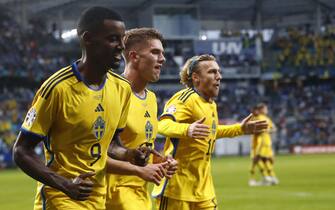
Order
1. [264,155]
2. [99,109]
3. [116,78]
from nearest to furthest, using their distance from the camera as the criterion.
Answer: [99,109], [116,78], [264,155]

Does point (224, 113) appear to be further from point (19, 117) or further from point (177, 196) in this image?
point (177, 196)

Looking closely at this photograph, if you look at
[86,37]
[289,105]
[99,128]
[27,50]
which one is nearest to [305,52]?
[289,105]

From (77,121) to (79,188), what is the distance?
0.58 metres

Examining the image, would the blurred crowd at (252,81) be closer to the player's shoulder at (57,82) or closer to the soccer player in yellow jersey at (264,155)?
the soccer player in yellow jersey at (264,155)

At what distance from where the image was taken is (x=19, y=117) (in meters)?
47.0

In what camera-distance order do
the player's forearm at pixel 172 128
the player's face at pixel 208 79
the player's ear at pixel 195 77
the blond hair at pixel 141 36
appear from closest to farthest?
the blond hair at pixel 141 36, the player's forearm at pixel 172 128, the player's face at pixel 208 79, the player's ear at pixel 195 77

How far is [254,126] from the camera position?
909cm

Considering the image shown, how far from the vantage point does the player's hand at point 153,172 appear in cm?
641

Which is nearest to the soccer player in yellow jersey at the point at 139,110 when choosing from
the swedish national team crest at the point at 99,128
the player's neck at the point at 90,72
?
the swedish national team crest at the point at 99,128

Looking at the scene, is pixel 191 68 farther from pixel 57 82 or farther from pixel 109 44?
pixel 57 82

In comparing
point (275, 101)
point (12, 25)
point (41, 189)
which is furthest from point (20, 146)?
point (275, 101)

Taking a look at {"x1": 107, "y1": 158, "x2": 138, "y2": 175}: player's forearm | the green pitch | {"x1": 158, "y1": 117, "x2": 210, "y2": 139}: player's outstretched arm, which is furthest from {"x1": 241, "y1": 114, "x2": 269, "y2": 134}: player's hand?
the green pitch

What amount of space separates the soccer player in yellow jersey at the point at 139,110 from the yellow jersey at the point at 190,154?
771mm

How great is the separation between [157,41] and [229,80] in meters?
53.8
